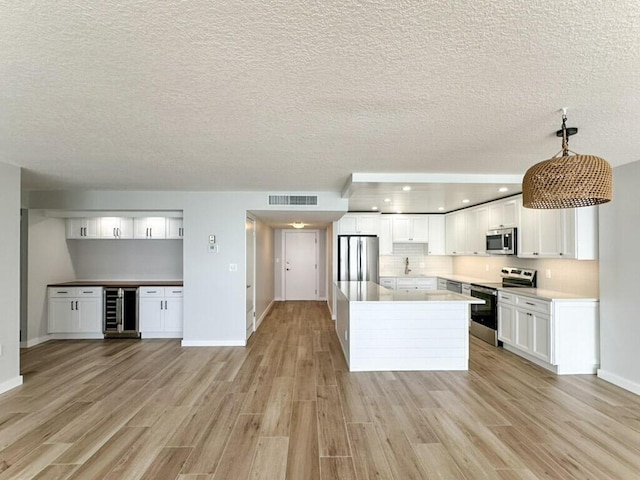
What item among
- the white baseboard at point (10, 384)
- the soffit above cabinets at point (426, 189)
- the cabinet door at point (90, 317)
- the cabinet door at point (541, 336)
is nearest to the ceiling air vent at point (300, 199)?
the soffit above cabinets at point (426, 189)

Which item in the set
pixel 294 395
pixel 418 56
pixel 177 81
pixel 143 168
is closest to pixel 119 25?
pixel 177 81

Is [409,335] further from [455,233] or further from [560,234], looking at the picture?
[455,233]

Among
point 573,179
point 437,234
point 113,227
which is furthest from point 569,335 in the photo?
point 113,227

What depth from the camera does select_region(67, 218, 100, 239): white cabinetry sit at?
215 inches

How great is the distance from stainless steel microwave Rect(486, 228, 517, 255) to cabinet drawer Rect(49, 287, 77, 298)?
6691mm

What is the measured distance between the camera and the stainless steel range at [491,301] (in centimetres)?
474

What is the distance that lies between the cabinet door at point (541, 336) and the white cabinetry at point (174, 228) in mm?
5207

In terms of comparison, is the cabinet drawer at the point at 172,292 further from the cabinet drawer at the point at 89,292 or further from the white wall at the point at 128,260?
the cabinet drawer at the point at 89,292

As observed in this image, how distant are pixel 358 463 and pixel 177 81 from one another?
2.55m

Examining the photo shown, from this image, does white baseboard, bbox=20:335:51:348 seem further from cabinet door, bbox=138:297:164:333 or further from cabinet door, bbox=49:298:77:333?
cabinet door, bbox=138:297:164:333

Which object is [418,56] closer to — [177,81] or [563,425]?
[177,81]

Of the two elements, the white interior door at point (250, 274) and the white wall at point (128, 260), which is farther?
the white wall at point (128, 260)

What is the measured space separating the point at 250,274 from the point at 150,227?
1818 mm

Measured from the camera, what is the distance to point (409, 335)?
152 inches
